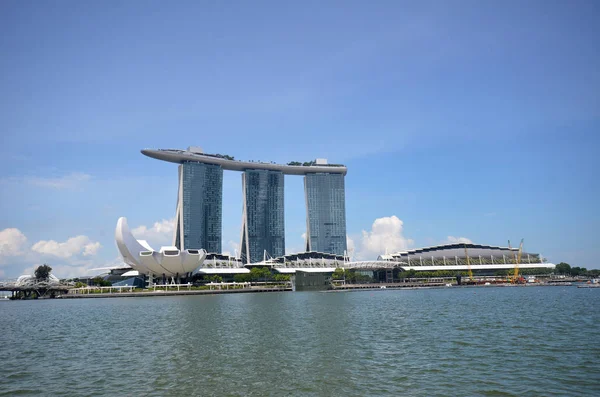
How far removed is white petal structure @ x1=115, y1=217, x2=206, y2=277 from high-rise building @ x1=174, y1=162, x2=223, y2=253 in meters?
51.8

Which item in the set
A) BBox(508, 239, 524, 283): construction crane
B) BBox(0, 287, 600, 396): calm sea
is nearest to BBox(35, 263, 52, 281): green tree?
BBox(0, 287, 600, 396): calm sea

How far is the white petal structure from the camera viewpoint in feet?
399

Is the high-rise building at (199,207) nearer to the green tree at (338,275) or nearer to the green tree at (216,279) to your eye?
the green tree at (216,279)

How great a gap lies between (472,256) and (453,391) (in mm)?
179640

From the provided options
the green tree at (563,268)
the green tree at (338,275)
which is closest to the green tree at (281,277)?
the green tree at (338,275)

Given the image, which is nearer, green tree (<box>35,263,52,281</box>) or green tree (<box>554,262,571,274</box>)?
green tree (<box>35,263,52,281</box>)

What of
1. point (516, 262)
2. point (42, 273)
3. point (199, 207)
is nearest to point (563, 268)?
point (516, 262)

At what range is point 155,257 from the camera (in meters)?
121

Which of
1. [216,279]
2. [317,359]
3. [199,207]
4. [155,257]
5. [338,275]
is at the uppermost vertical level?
[199,207]

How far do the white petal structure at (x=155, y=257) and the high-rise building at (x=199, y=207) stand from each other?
51842 mm

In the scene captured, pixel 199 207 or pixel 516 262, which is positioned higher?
pixel 199 207

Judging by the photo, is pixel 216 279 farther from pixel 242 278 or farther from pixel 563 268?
pixel 563 268

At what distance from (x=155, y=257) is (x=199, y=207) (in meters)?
69.0

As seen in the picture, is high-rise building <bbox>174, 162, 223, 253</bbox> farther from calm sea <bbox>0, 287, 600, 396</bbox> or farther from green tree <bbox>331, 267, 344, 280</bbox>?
calm sea <bbox>0, 287, 600, 396</bbox>
